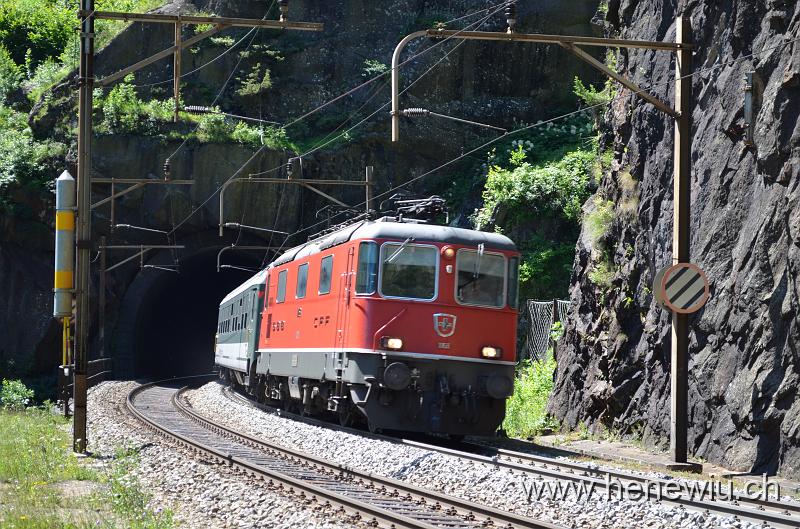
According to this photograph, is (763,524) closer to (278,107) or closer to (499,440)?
(499,440)

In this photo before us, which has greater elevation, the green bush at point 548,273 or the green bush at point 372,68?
the green bush at point 372,68

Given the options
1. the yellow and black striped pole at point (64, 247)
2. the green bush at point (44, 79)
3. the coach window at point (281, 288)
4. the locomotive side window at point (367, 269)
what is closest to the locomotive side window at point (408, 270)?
the locomotive side window at point (367, 269)

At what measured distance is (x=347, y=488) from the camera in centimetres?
1157

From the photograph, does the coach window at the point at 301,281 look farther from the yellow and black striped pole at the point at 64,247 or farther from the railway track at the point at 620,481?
the yellow and black striped pole at the point at 64,247

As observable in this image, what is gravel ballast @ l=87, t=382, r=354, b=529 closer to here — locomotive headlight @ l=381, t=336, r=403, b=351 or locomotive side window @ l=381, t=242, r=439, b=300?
locomotive headlight @ l=381, t=336, r=403, b=351

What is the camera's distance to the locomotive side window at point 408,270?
1617cm

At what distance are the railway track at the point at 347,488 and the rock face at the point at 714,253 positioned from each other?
444cm

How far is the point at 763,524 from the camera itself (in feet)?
27.8

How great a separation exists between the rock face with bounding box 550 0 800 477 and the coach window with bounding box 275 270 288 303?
6.24m

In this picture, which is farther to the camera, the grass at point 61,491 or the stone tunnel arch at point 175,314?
the stone tunnel arch at point 175,314

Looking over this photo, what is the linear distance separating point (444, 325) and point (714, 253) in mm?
4119

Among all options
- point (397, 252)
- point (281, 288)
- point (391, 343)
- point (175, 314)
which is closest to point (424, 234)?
point (397, 252)

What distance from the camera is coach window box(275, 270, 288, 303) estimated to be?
2255cm

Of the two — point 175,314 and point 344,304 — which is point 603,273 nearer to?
point 344,304
